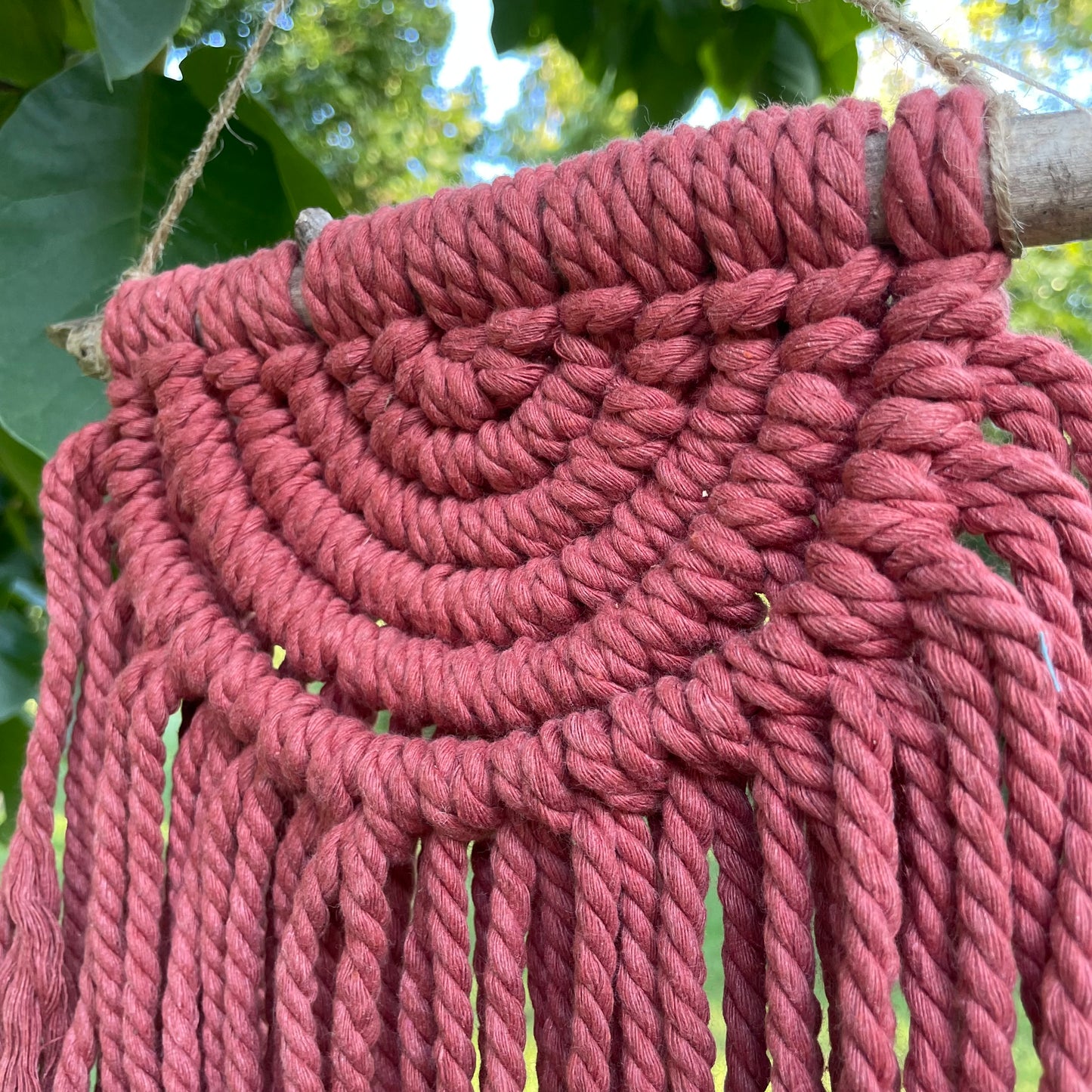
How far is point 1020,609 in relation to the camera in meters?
0.29

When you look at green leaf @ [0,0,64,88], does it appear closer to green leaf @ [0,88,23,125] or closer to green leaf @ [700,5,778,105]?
green leaf @ [0,88,23,125]

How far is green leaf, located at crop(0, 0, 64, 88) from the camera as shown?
71 centimetres

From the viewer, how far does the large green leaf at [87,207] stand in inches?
22.8

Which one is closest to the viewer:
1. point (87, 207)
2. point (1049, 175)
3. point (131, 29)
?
point (1049, 175)

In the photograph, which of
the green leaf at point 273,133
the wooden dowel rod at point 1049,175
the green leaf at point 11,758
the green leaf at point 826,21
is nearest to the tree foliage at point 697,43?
the green leaf at point 826,21

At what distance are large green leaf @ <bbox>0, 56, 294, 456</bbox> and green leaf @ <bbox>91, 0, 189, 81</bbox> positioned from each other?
0.35 feet

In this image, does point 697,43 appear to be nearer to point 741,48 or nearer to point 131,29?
point 741,48

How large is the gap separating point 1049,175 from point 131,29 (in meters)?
0.50

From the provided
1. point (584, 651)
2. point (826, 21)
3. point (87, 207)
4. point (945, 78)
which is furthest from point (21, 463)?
point (826, 21)

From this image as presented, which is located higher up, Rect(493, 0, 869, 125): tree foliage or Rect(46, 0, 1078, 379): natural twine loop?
Rect(46, 0, 1078, 379): natural twine loop

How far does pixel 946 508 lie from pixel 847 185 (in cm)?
13

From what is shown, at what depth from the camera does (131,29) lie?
0.51 meters

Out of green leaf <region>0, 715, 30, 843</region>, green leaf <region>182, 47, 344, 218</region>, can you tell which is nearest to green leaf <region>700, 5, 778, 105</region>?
green leaf <region>182, 47, 344, 218</region>

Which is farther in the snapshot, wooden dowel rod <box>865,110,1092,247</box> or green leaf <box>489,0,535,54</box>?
green leaf <box>489,0,535,54</box>
